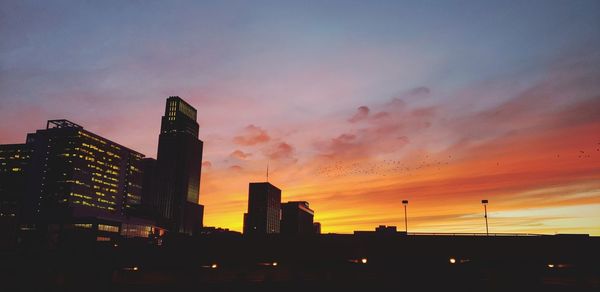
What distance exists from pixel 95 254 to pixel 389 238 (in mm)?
51126

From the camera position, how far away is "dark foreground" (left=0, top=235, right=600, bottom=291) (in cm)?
6819

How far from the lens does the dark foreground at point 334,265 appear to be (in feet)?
224

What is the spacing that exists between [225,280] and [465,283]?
4380 centimetres

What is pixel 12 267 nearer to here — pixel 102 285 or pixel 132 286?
pixel 102 285

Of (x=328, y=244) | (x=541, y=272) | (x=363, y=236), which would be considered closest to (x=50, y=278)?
(x=328, y=244)

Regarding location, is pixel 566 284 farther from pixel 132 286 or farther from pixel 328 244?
pixel 132 286

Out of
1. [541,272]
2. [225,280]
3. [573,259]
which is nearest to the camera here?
[573,259]

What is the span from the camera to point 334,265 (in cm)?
8031

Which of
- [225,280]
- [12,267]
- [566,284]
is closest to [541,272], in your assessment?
[566,284]

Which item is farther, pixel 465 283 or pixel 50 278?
pixel 50 278

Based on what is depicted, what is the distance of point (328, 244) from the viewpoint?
73.6 metres

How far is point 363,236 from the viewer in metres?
72.4

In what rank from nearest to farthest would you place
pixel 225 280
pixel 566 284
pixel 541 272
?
pixel 566 284 → pixel 541 272 → pixel 225 280

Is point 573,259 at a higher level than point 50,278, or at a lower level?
higher
